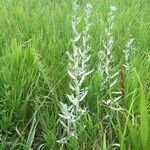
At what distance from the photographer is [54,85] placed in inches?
64.9

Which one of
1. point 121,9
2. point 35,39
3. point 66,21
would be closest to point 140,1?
point 121,9

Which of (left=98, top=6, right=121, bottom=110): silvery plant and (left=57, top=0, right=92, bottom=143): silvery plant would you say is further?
(left=98, top=6, right=121, bottom=110): silvery plant

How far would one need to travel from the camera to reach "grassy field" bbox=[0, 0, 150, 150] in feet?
4.40

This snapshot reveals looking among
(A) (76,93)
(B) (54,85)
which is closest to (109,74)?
(B) (54,85)

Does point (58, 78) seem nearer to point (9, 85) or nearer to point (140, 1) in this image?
point (9, 85)

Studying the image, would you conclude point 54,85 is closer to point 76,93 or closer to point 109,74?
point 109,74

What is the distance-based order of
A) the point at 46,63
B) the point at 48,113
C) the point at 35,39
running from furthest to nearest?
the point at 35,39 < the point at 46,63 < the point at 48,113

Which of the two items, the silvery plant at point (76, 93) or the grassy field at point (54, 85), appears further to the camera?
the grassy field at point (54, 85)

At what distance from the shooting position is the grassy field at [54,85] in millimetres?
1342

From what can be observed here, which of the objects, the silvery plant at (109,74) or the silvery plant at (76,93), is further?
the silvery plant at (109,74)

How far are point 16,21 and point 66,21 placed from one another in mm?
290

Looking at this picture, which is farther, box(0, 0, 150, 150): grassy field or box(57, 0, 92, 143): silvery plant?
box(0, 0, 150, 150): grassy field

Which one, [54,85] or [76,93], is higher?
[76,93]

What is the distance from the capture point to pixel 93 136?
1.38 meters
